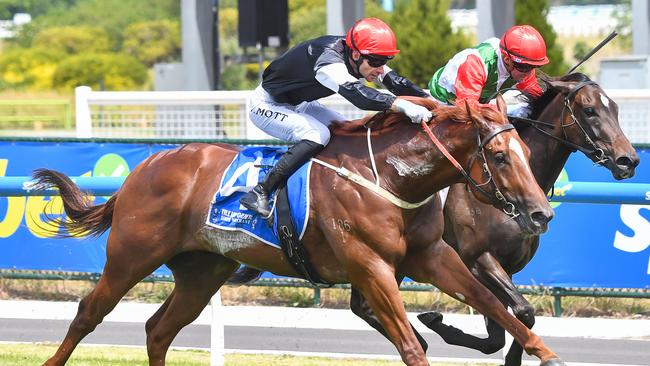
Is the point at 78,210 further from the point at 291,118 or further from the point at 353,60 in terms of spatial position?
the point at 353,60

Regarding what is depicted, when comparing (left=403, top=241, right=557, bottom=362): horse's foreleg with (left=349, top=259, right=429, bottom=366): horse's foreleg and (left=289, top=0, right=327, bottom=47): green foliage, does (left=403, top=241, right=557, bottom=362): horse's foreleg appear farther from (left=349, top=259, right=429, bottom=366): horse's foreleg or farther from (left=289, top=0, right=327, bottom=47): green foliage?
(left=289, top=0, right=327, bottom=47): green foliage

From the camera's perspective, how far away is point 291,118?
6898 millimetres

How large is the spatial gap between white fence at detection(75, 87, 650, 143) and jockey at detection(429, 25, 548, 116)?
5598 millimetres

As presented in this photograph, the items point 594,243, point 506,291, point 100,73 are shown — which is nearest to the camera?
point 506,291

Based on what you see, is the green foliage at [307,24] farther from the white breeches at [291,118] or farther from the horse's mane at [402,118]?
the horse's mane at [402,118]

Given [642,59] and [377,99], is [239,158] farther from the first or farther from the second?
[642,59]

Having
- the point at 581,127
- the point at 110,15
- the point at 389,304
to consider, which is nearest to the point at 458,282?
the point at 389,304

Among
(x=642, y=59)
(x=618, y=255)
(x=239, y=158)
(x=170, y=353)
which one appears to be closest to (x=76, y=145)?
(x=170, y=353)

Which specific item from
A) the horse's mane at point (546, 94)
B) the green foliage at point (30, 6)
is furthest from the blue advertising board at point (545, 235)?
the green foliage at point (30, 6)

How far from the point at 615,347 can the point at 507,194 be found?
384 cm

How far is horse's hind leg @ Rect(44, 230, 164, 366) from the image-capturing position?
23.1 feet

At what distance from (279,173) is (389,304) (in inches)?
41.0

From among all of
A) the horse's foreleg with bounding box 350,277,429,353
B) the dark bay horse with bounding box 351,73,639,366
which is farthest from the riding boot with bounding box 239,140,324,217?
the dark bay horse with bounding box 351,73,639,366

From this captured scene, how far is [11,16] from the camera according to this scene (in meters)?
67.9
